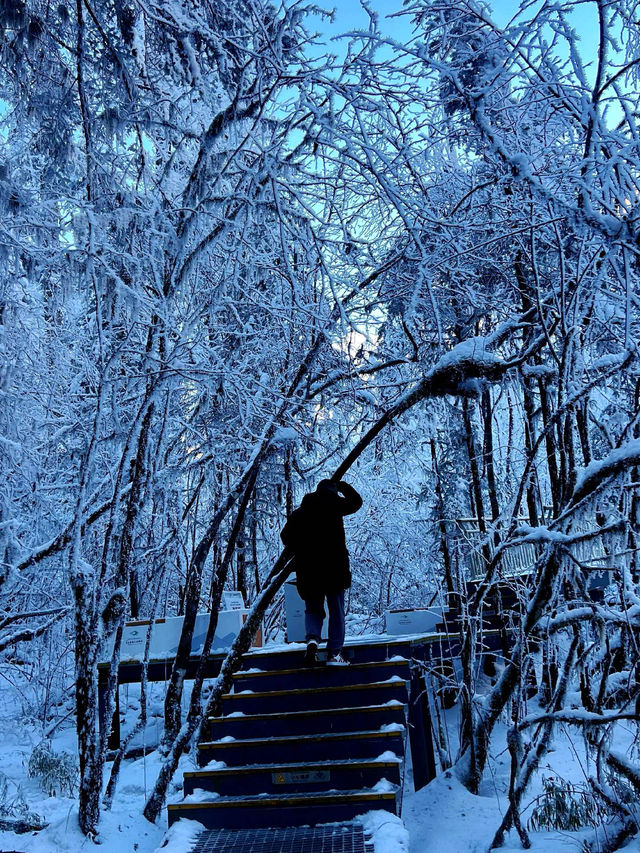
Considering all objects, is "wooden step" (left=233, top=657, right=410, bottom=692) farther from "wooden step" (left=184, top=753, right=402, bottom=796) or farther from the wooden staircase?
"wooden step" (left=184, top=753, right=402, bottom=796)

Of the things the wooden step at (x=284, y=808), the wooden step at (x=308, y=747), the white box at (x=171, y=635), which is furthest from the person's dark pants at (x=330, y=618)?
the white box at (x=171, y=635)

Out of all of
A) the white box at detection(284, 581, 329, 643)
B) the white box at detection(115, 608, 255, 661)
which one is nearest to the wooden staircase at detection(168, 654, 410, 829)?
the white box at detection(284, 581, 329, 643)

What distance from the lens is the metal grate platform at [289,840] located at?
12.7ft

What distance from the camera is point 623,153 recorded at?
124 inches

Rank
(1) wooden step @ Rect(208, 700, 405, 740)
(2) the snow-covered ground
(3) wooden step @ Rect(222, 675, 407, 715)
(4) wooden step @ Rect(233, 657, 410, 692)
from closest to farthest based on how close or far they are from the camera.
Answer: (2) the snow-covered ground < (1) wooden step @ Rect(208, 700, 405, 740) < (3) wooden step @ Rect(222, 675, 407, 715) < (4) wooden step @ Rect(233, 657, 410, 692)

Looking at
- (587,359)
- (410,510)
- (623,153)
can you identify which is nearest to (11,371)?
(587,359)

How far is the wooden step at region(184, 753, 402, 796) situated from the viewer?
4527 mm

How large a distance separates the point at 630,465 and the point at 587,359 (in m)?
1.95

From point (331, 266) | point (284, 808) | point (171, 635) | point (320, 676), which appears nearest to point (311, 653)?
point (320, 676)

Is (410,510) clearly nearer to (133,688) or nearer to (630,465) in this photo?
(133,688)

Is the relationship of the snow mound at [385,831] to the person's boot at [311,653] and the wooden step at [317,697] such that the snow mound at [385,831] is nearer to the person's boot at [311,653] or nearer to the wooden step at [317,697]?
the wooden step at [317,697]

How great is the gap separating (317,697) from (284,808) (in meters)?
1.26

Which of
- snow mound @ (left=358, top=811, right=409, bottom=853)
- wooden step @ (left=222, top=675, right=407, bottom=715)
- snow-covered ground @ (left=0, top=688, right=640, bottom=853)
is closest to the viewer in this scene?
snow mound @ (left=358, top=811, right=409, bottom=853)

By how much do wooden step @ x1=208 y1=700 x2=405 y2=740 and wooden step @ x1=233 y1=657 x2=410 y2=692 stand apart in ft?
1.37
